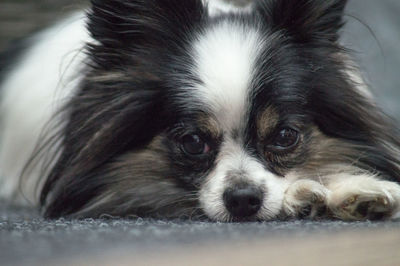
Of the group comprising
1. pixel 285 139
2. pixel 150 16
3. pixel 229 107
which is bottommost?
pixel 285 139

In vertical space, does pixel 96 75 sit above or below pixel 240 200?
above

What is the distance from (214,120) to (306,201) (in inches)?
17.6

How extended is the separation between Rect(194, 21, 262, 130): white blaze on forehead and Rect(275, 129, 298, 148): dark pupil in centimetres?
17

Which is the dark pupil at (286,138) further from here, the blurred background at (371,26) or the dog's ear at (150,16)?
the blurred background at (371,26)

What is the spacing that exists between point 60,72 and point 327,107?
4.32ft

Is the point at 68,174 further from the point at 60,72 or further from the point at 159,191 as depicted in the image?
the point at 60,72

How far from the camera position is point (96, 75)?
2.77 metres

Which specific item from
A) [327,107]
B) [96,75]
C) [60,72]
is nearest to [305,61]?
[327,107]

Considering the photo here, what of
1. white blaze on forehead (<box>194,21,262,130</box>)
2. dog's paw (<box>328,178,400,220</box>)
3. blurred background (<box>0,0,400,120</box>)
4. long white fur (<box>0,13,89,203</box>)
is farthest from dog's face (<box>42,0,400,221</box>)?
blurred background (<box>0,0,400,120</box>)

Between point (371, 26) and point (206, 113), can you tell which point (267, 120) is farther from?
point (371, 26)

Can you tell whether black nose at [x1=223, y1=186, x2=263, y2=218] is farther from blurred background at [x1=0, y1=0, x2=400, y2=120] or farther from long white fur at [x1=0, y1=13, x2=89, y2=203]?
blurred background at [x1=0, y1=0, x2=400, y2=120]

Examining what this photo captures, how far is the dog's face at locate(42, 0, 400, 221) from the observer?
8.04 feet

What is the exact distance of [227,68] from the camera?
98.1 inches

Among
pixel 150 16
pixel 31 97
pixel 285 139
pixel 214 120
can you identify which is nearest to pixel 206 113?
pixel 214 120
